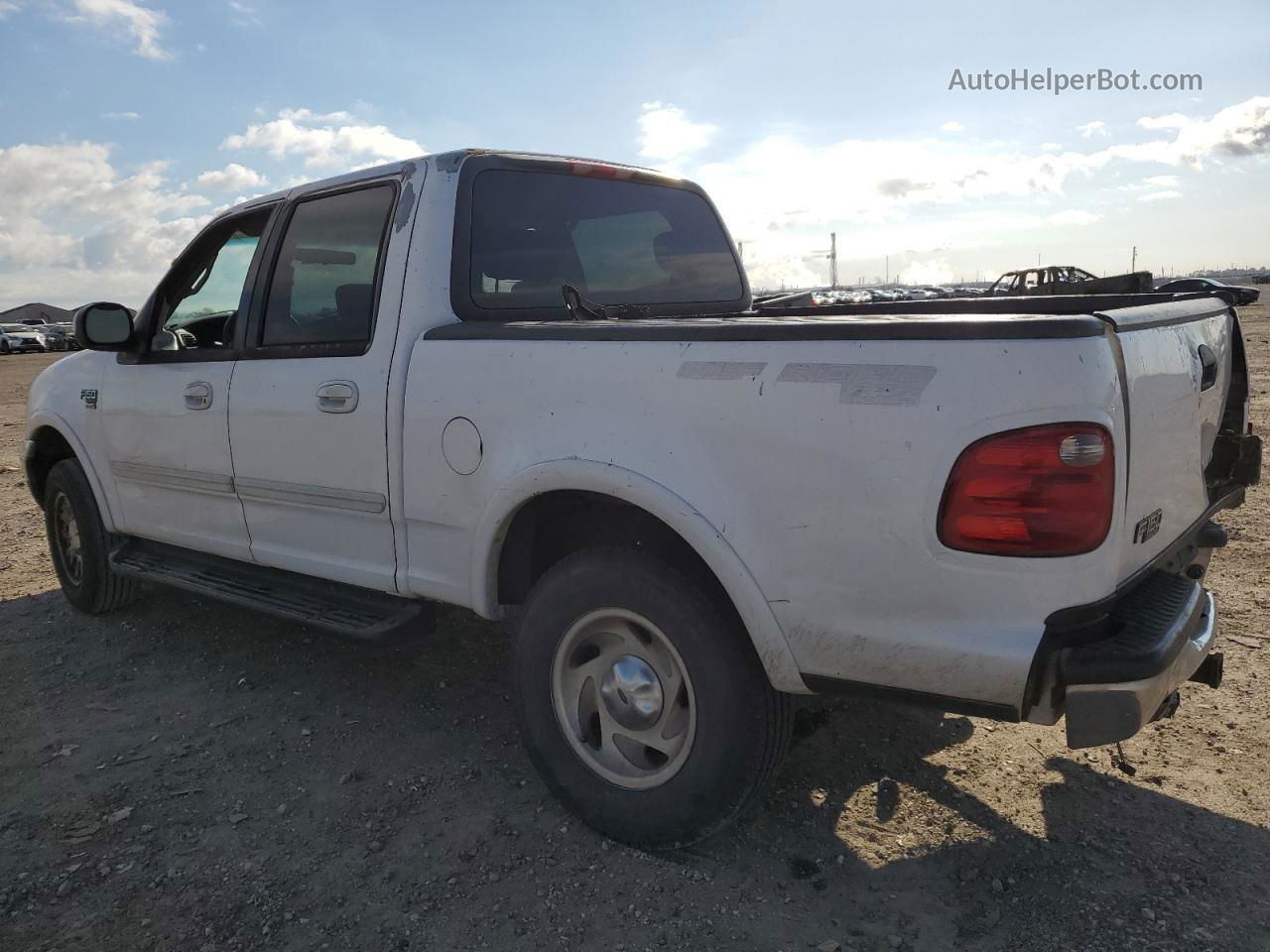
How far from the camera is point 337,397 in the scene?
3332mm

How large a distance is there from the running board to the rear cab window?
43.0 inches

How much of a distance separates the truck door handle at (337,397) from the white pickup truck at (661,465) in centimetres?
1

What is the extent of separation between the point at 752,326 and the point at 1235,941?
73.6 inches

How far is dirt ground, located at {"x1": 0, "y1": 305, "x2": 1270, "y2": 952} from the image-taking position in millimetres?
2457

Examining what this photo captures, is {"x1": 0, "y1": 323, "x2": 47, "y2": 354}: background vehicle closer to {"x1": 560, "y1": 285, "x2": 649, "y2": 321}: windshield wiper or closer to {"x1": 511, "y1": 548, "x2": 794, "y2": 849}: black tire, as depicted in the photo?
{"x1": 560, "y1": 285, "x2": 649, "y2": 321}: windshield wiper

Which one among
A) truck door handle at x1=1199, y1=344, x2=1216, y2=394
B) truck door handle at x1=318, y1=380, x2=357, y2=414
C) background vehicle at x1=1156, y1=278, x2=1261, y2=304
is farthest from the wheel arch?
background vehicle at x1=1156, y1=278, x2=1261, y2=304

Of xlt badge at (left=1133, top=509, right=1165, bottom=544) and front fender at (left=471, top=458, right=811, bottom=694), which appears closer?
xlt badge at (left=1133, top=509, right=1165, bottom=544)

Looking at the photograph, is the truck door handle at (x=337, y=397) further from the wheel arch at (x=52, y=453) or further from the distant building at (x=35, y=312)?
the distant building at (x=35, y=312)

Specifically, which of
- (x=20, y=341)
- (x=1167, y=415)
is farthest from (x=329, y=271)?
(x=20, y=341)

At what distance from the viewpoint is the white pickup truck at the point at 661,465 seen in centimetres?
205

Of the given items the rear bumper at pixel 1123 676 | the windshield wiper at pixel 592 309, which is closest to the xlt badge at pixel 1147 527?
the rear bumper at pixel 1123 676

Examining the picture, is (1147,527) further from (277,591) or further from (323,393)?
(277,591)

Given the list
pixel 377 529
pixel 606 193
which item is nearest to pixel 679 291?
pixel 606 193

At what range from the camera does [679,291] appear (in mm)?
4109
